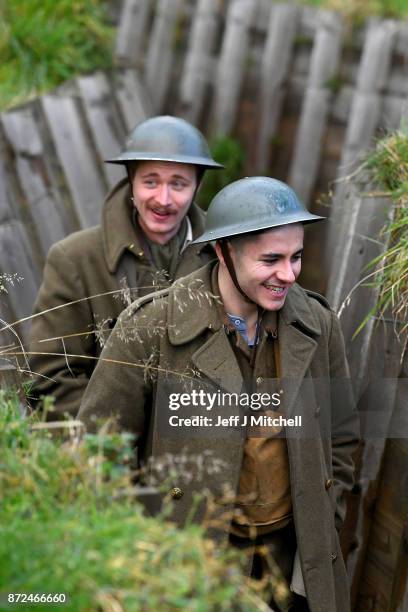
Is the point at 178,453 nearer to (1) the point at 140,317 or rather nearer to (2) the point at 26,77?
(1) the point at 140,317

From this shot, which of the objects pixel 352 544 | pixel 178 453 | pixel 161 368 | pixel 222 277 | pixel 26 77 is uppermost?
pixel 26 77

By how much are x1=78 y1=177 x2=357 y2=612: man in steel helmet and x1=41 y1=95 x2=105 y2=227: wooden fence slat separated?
342 cm

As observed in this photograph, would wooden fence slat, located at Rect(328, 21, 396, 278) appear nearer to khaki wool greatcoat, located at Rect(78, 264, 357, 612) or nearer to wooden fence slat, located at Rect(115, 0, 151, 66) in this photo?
wooden fence slat, located at Rect(115, 0, 151, 66)

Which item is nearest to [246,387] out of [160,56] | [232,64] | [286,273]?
[286,273]

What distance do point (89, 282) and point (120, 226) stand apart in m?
0.32

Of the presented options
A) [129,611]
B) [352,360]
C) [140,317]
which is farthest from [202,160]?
[129,611]

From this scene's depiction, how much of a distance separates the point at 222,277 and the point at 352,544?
167 cm

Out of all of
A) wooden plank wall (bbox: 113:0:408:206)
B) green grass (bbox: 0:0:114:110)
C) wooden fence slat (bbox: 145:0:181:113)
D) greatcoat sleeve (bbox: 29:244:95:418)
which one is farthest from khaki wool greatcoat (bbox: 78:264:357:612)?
wooden fence slat (bbox: 145:0:181:113)

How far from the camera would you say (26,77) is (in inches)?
324

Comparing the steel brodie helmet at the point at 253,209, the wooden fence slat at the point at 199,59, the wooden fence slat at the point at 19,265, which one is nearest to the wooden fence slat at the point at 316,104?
the wooden fence slat at the point at 199,59

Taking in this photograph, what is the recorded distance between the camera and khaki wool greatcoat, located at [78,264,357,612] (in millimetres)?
A: 3762

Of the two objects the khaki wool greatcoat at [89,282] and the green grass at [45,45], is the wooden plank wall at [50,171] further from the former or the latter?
the khaki wool greatcoat at [89,282]

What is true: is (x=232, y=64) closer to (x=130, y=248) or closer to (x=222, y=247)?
(x=130, y=248)

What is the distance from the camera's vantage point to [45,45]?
27.7 feet
